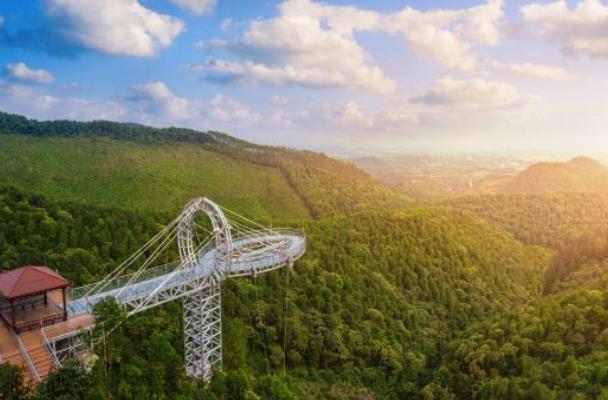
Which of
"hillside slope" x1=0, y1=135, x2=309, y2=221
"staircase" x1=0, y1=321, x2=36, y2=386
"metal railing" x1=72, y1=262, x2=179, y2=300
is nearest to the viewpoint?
"staircase" x1=0, y1=321, x2=36, y2=386

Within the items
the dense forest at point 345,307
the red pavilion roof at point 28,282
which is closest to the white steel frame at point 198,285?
the dense forest at point 345,307

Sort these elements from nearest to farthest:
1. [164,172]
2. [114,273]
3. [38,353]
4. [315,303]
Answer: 1. [38,353]
2. [114,273]
3. [315,303]
4. [164,172]

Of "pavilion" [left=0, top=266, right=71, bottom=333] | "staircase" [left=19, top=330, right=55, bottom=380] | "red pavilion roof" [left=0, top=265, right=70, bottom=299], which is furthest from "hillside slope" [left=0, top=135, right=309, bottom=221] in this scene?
"staircase" [left=19, top=330, right=55, bottom=380]

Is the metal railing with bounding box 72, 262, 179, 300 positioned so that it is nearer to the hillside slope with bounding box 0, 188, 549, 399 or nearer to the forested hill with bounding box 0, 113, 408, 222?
the hillside slope with bounding box 0, 188, 549, 399

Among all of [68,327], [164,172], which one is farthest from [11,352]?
[164,172]

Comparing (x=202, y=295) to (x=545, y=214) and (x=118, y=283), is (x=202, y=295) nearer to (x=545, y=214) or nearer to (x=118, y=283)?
(x=118, y=283)

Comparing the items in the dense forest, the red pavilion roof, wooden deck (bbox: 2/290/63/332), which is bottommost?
the dense forest

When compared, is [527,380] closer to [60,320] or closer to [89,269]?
[60,320]
